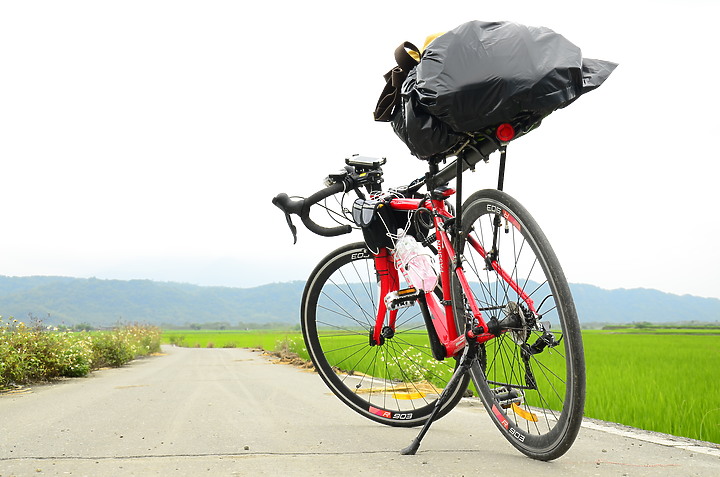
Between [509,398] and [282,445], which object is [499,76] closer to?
[509,398]

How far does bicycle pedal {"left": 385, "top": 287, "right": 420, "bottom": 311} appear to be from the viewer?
3999 mm

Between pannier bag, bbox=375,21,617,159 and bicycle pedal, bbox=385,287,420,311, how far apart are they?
4.24ft

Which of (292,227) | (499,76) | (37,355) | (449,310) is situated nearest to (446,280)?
Answer: (449,310)

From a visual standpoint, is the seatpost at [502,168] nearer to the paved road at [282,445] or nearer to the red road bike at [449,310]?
the red road bike at [449,310]

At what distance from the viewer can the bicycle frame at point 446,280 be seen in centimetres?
310

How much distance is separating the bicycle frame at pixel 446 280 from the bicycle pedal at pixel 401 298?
109 millimetres

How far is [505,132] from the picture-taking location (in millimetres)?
2871

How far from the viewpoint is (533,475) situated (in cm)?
266

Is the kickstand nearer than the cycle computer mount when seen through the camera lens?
Yes

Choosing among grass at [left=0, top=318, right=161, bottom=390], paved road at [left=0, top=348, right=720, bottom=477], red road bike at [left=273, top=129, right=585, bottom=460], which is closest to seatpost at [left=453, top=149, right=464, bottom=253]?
red road bike at [left=273, top=129, right=585, bottom=460]

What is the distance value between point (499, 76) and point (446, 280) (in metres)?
1.33

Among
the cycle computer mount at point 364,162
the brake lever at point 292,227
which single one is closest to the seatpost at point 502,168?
the cycle computer mount at point 364,162

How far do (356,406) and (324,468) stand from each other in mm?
1601

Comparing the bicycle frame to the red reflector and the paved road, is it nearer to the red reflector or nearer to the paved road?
the red reflector
